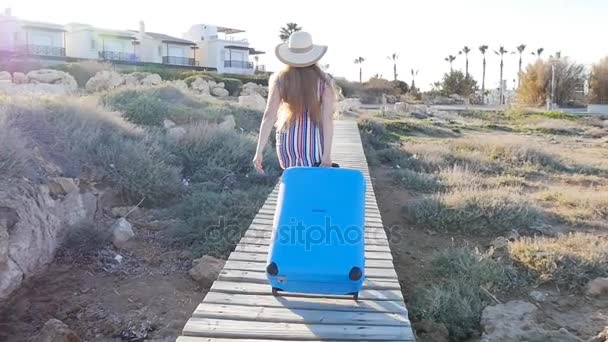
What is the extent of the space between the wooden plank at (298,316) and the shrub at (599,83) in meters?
41.6

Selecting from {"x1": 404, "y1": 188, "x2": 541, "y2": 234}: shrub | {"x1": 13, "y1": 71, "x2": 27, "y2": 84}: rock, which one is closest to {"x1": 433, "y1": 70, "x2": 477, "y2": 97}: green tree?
{"x1": 13, "y1": 71, "x2": 27, "y2": 84}: rock

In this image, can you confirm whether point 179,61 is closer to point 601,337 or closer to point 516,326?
point 516,326

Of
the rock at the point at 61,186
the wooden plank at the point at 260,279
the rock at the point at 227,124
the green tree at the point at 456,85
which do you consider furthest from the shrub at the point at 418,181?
the green tree at the point at 456,85

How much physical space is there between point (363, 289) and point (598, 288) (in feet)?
8.27

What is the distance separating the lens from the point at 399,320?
310 cm

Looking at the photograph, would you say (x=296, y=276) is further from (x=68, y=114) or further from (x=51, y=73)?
(x=51, y=73)

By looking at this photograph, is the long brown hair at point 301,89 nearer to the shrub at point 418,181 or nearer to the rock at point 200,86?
the shrub at point 418,181

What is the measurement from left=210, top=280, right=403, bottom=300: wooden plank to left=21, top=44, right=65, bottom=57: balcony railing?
137 feet

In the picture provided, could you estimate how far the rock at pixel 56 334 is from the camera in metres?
3.74

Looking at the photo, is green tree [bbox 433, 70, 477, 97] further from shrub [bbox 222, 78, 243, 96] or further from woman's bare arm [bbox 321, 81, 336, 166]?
woman's bare arm [bbox 321, 81, 336, 166]

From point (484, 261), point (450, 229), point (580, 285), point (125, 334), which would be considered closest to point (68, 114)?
point (125, 334)

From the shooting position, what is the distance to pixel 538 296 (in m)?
4.75

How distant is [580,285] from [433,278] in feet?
4.18

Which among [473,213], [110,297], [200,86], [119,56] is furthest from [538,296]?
[119,56]
